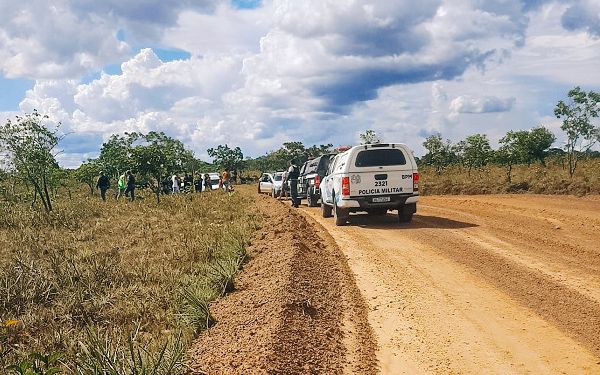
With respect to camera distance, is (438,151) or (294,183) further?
(438,151)

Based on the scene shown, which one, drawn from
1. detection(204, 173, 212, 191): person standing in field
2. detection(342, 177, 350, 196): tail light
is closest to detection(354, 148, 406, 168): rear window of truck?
detection(342, 177, 350, 196): tail light

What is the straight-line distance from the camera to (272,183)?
32.1 metres

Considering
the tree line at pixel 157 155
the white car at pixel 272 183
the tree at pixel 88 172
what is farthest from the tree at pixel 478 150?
the tree at pixel 88 172

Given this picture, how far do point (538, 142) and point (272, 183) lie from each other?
18.3m

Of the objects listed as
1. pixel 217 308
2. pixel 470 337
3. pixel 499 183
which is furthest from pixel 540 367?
pixel 499 183

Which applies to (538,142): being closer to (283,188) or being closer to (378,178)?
(283,188)

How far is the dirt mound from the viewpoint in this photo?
14.2 ft

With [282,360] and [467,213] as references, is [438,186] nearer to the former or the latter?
[467,213]

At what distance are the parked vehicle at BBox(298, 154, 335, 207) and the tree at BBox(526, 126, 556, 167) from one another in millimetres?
16928

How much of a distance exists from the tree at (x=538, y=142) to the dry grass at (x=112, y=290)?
79.4ft

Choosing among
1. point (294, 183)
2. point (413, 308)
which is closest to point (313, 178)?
point (294, 183)

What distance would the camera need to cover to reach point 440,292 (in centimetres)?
645

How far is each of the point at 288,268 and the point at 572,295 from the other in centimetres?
370

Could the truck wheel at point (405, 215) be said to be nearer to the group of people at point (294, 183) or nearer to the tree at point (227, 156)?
the group of people at point (294, 183)
